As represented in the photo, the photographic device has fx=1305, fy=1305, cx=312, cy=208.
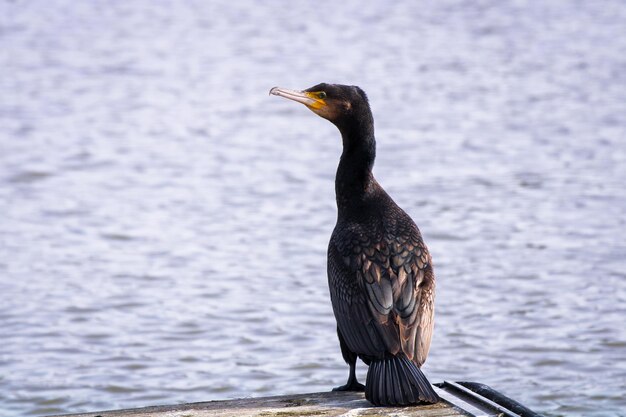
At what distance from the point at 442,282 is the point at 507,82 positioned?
791 centimetres

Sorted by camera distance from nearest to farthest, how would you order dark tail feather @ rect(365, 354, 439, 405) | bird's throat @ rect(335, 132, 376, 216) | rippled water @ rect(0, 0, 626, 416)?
1. dark tail feather @ rect(365, 354, 439, 405)
2. bird's throat @ rect(335, 132, 376, 216)
3. rippled water @ rect(0, 0, 626, 416)

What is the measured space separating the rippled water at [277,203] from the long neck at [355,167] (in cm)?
192

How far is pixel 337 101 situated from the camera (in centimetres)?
602

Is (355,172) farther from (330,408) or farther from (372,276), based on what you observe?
(330,408)

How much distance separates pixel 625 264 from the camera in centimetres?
978

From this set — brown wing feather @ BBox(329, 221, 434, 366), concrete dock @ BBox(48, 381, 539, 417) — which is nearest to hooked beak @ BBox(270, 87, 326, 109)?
brown wing feather @ BBox(329, 221, 434, 366)

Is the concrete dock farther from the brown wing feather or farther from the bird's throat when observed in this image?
the bird's throat

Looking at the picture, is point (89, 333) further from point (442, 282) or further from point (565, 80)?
point (565, 80)

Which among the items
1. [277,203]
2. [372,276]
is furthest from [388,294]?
[277,203]

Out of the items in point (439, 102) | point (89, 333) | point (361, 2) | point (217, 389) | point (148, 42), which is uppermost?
point (361, 2)

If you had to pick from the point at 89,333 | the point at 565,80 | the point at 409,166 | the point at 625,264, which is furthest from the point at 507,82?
the point at 89,333

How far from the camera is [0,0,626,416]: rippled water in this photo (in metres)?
7.98

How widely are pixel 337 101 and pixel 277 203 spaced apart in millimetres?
5543

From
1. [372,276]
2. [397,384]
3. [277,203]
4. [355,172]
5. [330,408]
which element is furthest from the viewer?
[277,203]
